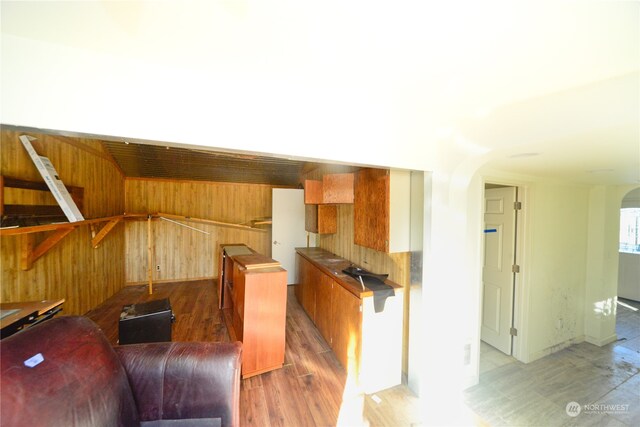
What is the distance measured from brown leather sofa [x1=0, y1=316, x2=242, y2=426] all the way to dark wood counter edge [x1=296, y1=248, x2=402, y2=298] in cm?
102

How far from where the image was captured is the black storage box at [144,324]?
2.02 meters

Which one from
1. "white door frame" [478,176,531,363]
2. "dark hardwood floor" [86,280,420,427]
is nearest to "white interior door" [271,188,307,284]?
"dark hardwood floor" [86,280,420,427]

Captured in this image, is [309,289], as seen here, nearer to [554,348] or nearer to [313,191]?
[313,191]

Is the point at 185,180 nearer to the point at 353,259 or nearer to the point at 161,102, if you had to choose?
the point at 353,259

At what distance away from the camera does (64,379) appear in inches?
37.8

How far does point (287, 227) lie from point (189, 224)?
6.79 feet

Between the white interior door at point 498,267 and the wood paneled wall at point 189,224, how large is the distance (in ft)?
13.1

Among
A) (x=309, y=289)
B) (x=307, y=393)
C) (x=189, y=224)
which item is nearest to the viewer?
(x=307, y=393)

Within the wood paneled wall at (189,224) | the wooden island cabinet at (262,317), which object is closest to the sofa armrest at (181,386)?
the wooden island cabinet at (262,317)

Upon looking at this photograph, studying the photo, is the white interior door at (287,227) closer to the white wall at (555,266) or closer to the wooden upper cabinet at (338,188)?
the wooden upper cabinet at (338,188)

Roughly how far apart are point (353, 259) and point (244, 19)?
8.45ft

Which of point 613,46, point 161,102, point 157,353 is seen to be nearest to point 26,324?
point 157,353

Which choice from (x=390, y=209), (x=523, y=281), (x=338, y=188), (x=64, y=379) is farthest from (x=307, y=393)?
(x=523, y=281)

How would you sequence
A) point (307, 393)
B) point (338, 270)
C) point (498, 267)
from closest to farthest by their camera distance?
1. point (307, 393)
2. point (338, 270)
3. point (498, 267)
